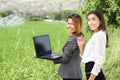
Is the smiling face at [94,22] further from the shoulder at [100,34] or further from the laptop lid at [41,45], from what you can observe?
the laptop lid at [41,45]

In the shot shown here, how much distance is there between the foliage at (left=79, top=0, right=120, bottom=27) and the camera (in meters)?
11.9

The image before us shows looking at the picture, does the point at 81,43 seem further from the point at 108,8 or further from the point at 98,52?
the point at 108,8

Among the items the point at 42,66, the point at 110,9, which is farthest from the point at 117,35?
the point at 42,66

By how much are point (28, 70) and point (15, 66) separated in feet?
0.75

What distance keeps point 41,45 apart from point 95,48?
804mm

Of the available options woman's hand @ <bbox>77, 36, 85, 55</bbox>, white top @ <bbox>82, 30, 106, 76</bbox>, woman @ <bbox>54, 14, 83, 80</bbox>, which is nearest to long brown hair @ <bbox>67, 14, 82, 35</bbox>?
woman @ <bbox>54, 14, 83, 80</bbox>

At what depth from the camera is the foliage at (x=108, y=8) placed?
39.0 feet

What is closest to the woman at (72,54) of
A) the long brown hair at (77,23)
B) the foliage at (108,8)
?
the long brown hair at (77,23)

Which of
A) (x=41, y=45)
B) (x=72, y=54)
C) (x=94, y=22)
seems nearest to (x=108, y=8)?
(x=41, y=45)

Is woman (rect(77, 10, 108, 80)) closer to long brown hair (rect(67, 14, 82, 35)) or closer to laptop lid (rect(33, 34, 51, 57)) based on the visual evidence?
long brown hair (rect(67, 14, 82, 35))

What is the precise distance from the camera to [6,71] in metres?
5.84

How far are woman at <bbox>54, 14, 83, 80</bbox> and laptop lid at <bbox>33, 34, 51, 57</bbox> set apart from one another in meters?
Result: 0.22

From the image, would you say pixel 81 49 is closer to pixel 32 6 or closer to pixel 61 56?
pixel 61 56

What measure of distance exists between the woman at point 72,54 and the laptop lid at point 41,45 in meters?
0.22
